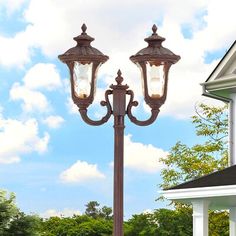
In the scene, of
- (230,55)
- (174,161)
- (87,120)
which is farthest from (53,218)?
(87,120)

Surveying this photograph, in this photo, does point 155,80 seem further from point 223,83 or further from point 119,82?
point 223,83

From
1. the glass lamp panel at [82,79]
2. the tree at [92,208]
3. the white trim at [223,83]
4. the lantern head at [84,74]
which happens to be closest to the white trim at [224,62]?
the white trim at [223,83]

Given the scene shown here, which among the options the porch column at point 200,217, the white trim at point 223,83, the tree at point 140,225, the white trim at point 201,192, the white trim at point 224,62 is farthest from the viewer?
the tree at point 140,225

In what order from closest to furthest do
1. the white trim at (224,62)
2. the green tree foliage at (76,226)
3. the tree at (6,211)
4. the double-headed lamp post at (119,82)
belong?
the double-headed lamp post at (119,82), the white trim at (224,62), the tree at (6,211), the green tree foliage at (76,226)

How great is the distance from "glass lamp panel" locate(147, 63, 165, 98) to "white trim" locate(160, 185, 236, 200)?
15.1ft

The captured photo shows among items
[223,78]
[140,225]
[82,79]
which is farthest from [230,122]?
[140,225]

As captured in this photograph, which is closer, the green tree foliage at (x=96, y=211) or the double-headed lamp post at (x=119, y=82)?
the double-headed lamp post at (x=119, y=82)

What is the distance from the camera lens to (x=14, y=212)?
26.8m

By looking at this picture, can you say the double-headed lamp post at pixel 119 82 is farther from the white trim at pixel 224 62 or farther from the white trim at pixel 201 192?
the white trim at pixel 224 62

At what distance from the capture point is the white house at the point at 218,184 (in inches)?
655

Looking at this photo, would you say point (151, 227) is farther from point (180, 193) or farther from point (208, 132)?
point (180, 193)

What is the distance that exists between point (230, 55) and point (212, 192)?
12.9ft

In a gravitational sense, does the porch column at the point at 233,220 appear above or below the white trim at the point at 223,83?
below

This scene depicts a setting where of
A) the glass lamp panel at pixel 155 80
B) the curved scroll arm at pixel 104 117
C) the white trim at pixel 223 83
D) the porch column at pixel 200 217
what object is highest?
the white trim at pixel 223 83
